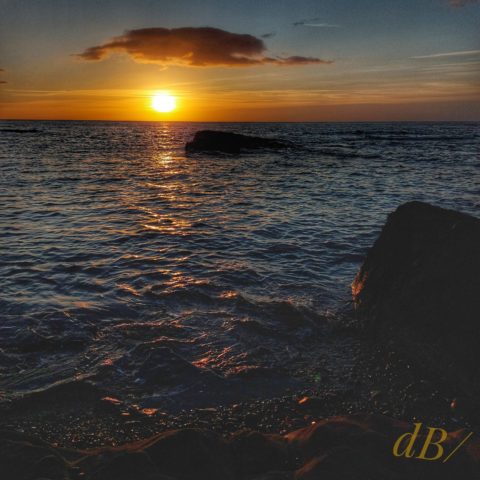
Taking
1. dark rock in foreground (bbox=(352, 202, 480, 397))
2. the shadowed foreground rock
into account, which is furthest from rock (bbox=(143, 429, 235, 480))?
dark rock in foreground (bbox=(352, 202, 480, 397))

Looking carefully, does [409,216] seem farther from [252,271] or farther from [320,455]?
[320,455]

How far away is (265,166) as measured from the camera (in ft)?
116

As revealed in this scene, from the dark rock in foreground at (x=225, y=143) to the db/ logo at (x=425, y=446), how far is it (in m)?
47.2

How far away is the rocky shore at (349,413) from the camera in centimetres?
384

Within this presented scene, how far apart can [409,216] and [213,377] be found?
417 cm

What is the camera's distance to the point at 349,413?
5.06 metres

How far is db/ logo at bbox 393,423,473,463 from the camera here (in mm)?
3922

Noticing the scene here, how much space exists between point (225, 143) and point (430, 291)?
46321mm

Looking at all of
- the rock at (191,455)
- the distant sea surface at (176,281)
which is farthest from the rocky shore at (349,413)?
the distant sea surface at (176,281)

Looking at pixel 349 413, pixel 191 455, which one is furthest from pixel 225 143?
pixel 191 455

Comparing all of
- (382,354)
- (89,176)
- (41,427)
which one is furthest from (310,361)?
(89,176)

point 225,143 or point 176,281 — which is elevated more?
point 225,143

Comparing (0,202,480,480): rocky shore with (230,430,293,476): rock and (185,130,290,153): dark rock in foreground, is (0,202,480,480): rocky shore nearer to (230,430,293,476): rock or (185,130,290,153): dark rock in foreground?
(230,430,293,476): rock

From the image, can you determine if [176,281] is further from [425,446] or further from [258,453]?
[425,446]
